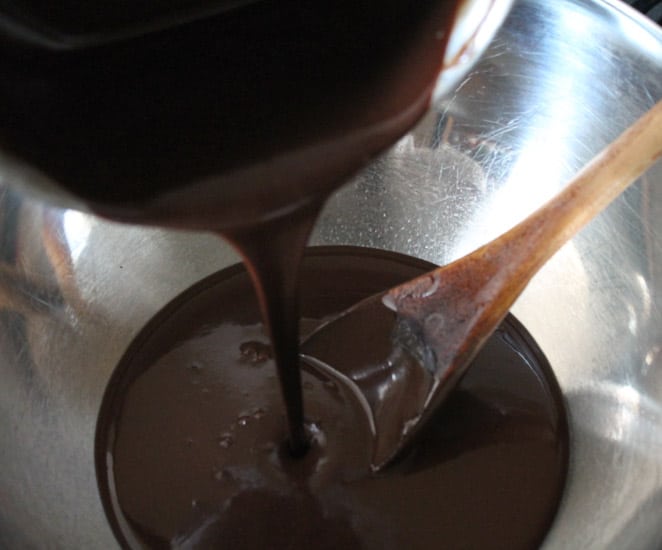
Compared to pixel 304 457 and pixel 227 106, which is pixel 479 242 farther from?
pixel 227 106

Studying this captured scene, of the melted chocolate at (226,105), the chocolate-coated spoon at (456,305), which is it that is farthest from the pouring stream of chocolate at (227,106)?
the chocolate-coated spoon at (456,305)

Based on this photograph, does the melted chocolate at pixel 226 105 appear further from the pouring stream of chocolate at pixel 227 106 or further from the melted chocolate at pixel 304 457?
the melted chocolate at pixel 304 457

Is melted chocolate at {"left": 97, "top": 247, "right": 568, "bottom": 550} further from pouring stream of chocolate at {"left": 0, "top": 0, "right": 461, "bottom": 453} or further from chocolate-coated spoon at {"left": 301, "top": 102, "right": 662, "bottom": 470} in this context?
pouring stream of chocolate at {"left": 0, "top": 0, "right": 461, "bottom": 453}

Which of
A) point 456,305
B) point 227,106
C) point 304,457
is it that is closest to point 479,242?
point 456,305

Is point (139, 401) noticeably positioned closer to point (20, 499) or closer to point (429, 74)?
point (20, 499)

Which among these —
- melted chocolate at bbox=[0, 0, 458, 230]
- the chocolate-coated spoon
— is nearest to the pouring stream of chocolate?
melted chocolate at bbox=[0, 0, 458, 230]
